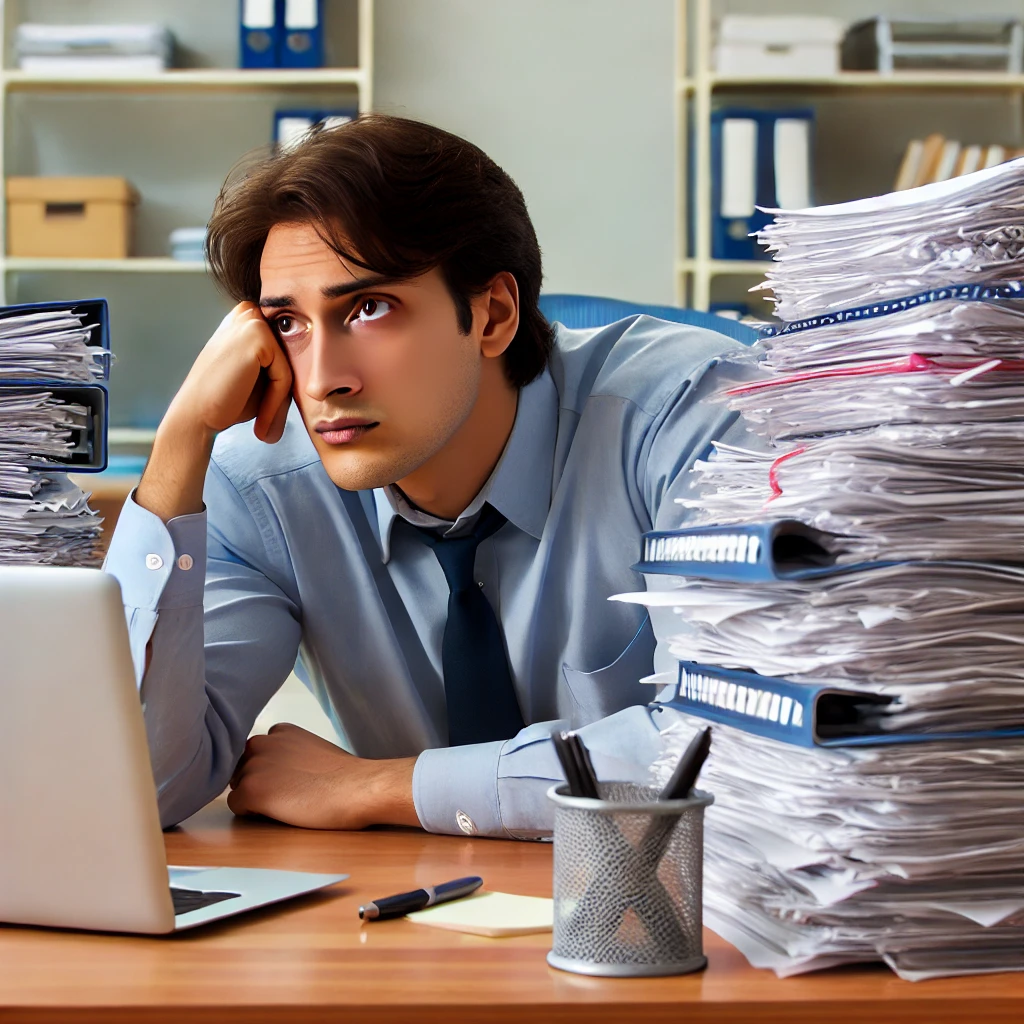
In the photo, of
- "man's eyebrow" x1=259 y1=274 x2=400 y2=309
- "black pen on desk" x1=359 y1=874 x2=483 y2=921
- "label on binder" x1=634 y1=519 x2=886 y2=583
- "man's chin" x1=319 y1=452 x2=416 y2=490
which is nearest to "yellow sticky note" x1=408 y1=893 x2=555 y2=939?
"black pen on desk" x1=359 y1=874 x2=483 y2=921

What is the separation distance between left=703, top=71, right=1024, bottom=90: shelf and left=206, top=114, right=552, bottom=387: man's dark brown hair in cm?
189

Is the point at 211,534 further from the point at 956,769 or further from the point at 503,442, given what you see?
the point at 956,769

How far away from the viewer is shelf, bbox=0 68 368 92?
320 cm

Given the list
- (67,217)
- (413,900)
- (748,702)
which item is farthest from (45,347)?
(67,217)

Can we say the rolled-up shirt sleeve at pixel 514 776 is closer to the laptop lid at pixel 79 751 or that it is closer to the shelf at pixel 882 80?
the laptop lid at pixel 79 751

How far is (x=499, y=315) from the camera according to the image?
1.51 metres

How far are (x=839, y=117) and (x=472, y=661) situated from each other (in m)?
2.58

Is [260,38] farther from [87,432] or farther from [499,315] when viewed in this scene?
[87,432]

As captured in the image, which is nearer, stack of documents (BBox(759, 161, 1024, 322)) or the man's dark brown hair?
stack of documents (BBox(759, 161, 1024, 322))

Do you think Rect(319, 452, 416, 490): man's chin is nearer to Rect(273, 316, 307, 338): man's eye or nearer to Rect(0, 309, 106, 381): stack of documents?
Rect(273, 316, 307, 338): man's eye

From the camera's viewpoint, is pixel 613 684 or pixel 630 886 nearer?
pixel 630 886

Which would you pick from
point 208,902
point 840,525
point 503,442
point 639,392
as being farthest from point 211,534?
point 840,525

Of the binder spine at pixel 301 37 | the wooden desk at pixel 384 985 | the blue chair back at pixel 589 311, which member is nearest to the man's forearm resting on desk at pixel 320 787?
the wooden desk at pixel 384 985

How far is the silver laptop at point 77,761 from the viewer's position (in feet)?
2.29
